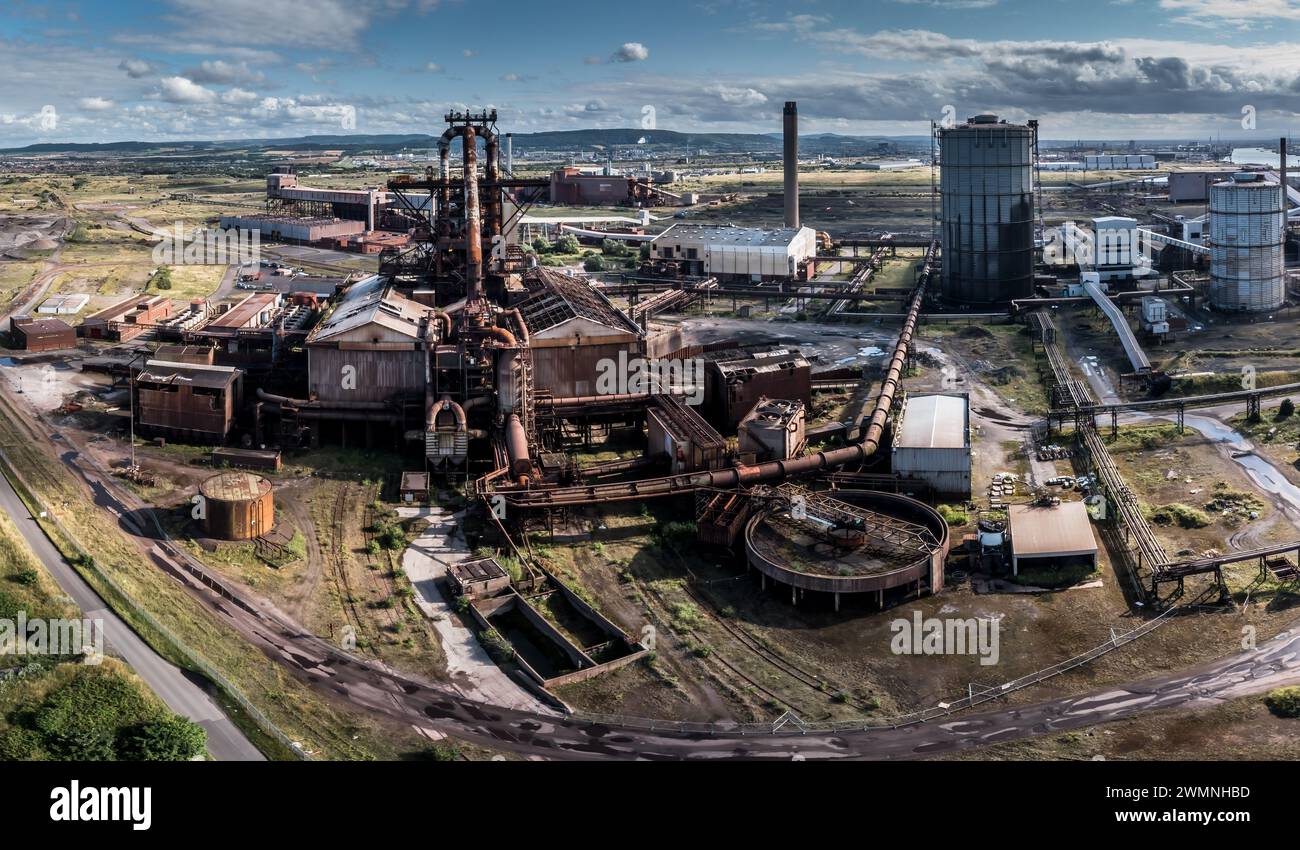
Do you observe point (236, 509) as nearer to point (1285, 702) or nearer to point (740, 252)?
point (1285, 702)

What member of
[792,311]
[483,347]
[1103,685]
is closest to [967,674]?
[1103,685]

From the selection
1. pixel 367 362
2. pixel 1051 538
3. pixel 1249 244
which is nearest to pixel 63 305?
pixel 367 362

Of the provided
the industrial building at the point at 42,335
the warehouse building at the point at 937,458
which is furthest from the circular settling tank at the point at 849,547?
the industrial building at the point at 42,335

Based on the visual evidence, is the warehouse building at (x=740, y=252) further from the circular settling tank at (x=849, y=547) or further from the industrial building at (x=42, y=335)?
the circular settling tank at (x=849, y=547)

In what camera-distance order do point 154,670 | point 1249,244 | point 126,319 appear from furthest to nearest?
point 1249,244 → point 126,319 → point 154,670

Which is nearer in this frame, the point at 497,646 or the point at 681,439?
the point at 497,646
